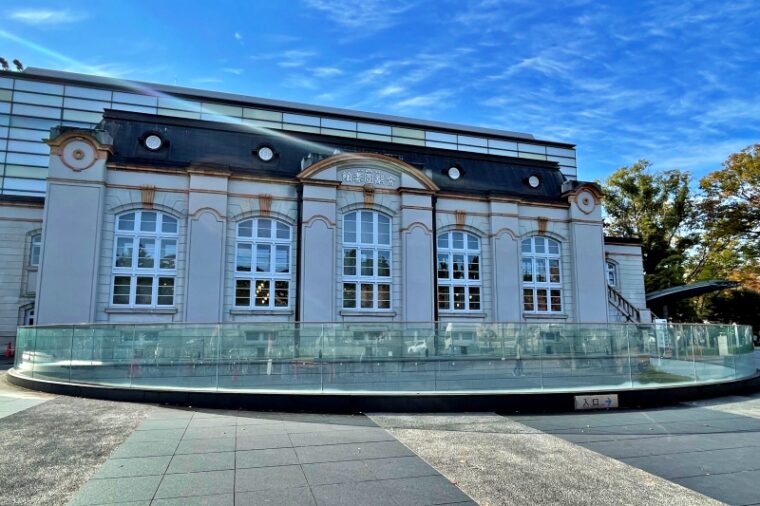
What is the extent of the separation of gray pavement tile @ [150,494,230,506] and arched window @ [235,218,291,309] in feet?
60.6

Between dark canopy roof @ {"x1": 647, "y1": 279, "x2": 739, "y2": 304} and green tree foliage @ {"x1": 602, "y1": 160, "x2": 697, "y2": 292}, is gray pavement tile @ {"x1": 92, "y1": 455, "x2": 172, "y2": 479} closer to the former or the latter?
dark canopy roof @ {"x1": 647, "y1": 279, "x2": 739, "y2": 304}

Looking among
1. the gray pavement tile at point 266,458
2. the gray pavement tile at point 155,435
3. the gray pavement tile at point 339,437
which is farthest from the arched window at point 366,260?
the gray pavement tile at point 266,458

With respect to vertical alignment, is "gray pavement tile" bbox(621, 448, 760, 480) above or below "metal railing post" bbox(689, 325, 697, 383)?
below

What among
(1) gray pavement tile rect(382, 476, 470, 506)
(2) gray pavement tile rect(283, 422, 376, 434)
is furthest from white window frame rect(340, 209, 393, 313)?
(1) gray pavement tile rect(382, 476, 470, 506)

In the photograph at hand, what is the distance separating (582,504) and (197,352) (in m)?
9.07

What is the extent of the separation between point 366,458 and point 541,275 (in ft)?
78.0

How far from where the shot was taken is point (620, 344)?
1287 centimetres

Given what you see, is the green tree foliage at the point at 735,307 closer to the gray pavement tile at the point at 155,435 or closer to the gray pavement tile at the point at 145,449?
the gray pavement tile at the point at 155,435

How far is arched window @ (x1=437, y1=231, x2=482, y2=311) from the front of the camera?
87.5 ft

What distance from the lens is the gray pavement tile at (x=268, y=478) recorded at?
575 cm

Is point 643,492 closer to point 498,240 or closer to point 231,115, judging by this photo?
point 498,240

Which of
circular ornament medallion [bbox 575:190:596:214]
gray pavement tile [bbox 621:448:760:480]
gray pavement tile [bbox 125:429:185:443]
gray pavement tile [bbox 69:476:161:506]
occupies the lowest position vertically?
gray pavement tile [bbox 621:448:760:480]

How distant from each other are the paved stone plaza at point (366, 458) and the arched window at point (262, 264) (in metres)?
13.3

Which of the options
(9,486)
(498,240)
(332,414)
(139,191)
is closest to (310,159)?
(139,191)
